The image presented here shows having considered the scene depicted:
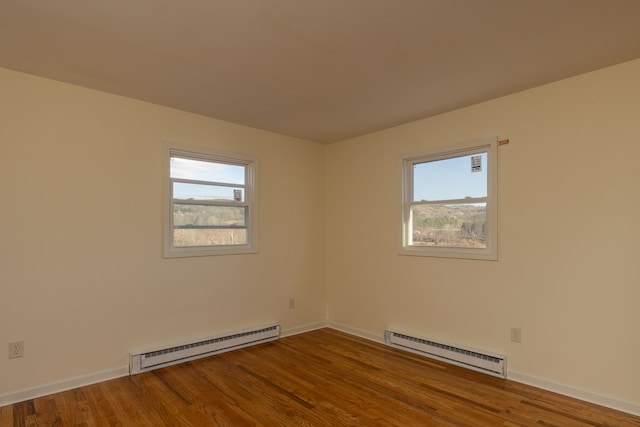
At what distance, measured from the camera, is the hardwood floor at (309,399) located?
2389 mm

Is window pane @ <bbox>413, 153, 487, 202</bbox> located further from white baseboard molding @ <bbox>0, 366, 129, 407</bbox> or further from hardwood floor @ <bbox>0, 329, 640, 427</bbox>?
white baseboard molding @ <bbox>0, 366, 129, 407</bbox>

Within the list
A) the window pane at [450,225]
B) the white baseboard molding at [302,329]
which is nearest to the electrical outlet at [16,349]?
the white baseboard molding at [302,329]

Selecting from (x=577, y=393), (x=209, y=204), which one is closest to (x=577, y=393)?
(x=577, y=393)

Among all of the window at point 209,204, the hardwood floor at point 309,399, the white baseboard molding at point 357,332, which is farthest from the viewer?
the white baseboard molding at point 357,332

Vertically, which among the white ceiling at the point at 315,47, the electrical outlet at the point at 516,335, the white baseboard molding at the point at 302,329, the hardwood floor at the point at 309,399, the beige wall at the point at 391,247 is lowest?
the white baseboard molding at the point at 302,329

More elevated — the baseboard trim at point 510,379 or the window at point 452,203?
the window at point 452,203

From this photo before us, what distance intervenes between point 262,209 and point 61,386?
242 centimetres

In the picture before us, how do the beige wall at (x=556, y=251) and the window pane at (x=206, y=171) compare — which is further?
the window pane at (x=206, y=171)

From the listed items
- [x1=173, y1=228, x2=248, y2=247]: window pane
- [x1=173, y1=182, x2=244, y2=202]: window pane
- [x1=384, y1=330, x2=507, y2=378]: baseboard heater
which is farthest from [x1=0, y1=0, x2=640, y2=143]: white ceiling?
[x1=384, y1=330, x2=507, y2=378]: baseboard heater

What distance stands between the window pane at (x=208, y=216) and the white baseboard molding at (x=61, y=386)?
1397 mm

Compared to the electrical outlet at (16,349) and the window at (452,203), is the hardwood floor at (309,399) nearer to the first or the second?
the electrical outlet at (16,349)

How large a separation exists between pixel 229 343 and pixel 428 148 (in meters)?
2.96

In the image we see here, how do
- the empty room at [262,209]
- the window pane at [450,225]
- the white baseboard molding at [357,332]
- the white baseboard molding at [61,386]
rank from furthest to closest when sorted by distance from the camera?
the white baseboard molding at [357,332] < the window pane at [450,225] < the white baseboard molding at [61,386] < the empty room at [262,209]

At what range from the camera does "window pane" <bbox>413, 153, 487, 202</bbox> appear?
3.39m
